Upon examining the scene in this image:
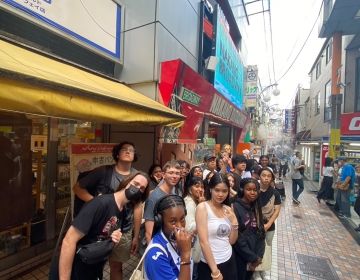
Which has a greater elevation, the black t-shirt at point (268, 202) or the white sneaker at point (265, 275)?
the black t-shirt at point (268, 202)

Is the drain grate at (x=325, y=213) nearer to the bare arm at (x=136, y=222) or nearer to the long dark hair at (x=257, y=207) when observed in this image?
the long dark hair at (x=257, y=207)

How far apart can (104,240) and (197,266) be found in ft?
3.80

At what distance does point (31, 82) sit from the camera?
70.8 inches

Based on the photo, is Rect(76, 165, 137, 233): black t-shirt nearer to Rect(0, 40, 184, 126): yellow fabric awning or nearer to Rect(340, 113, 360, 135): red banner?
Rect(0, 40, 184, 126): yellow fabric awning

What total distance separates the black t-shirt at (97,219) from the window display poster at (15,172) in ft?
7.70

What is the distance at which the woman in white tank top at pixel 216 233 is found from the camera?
2.34 meters

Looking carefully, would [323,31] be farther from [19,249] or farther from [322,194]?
[19,249]

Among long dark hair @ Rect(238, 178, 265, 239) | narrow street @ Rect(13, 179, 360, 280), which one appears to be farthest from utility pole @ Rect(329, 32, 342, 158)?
long dark hair @ Rect(238, 178, 265, 239)

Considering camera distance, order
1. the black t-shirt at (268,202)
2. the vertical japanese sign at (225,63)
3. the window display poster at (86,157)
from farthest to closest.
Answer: the vertical japanese sign at (225,63), the black t-shirt at (268,202), the window display poster at (86,157)

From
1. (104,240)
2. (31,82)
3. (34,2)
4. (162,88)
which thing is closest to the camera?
(31,82)

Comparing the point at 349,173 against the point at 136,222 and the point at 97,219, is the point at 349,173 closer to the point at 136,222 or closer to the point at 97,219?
the point at 136,222

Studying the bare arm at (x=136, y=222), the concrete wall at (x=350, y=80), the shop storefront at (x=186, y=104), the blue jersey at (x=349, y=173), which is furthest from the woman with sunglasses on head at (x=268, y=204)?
the concrete wall at (x=350, y=80)

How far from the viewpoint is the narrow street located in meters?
4.07

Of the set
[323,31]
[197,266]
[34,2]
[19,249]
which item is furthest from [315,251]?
[323,31]
